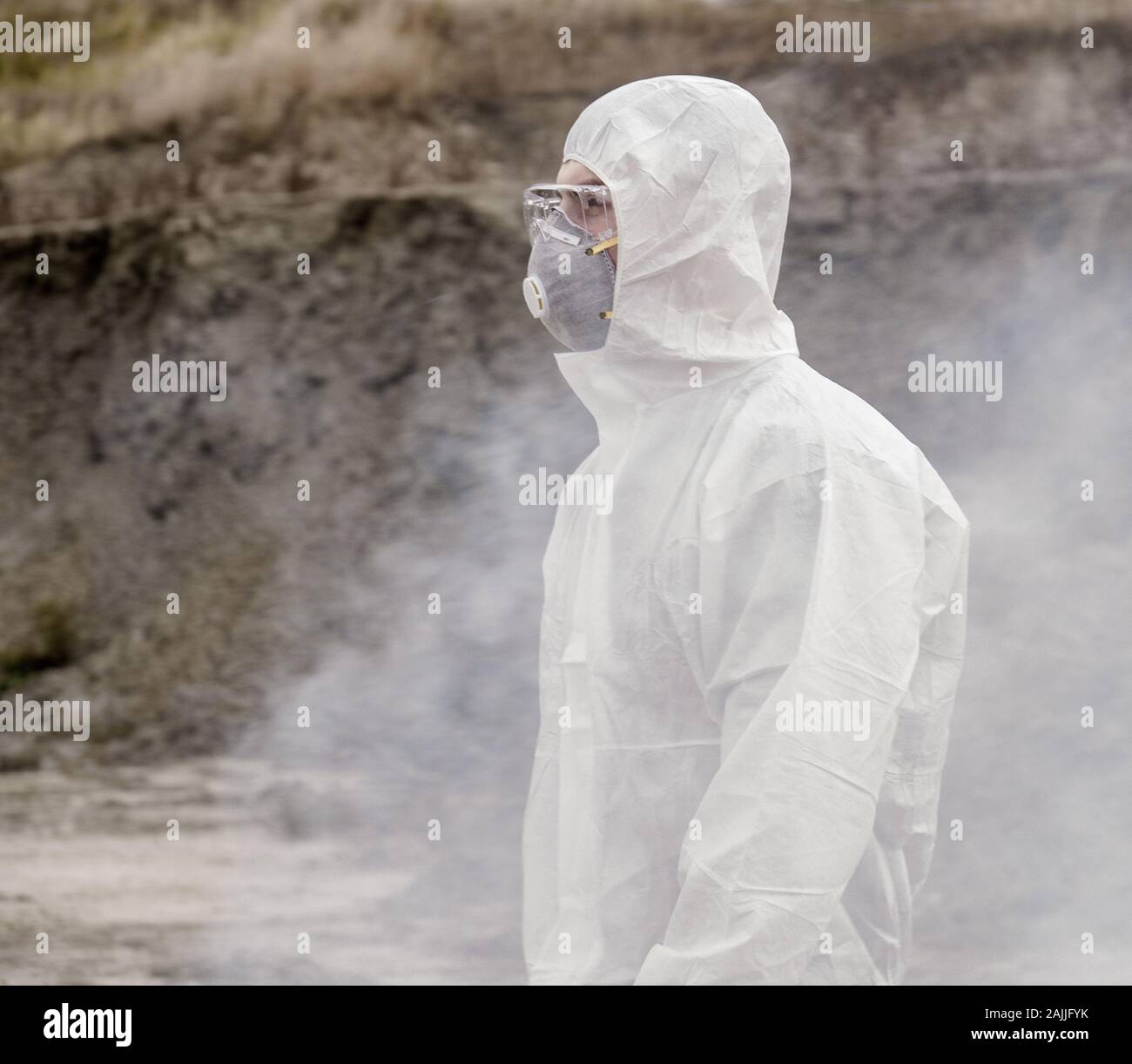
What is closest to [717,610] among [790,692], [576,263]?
[790,692]

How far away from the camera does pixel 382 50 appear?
13.6ft

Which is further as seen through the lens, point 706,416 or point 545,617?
point 545,617

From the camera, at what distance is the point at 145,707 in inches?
157

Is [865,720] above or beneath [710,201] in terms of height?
beneath

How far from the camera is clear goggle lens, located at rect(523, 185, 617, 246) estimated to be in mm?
1343

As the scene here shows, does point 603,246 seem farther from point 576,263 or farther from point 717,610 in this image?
point 717,610

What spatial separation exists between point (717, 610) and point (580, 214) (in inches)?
16.5

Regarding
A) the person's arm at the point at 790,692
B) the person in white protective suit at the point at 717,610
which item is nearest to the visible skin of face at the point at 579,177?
the person in white protective suit at the point at 717,610

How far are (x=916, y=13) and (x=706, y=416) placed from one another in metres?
3.17

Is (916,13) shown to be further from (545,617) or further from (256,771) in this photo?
(545,617)

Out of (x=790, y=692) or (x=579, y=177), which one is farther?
(x=579, y=177)

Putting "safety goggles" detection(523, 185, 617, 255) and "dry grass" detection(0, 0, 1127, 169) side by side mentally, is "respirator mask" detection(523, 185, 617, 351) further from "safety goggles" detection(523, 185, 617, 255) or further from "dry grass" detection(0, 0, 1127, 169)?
"dry grass" detection(0, 0, 1127, 169)

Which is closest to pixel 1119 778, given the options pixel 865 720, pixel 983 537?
pixel 983 537

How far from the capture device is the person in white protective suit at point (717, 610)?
110cm
